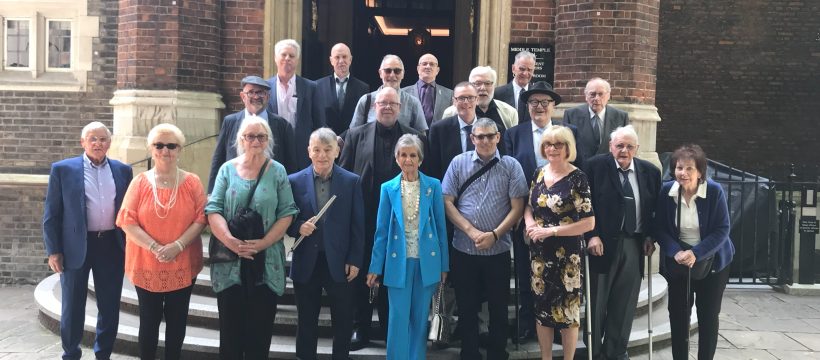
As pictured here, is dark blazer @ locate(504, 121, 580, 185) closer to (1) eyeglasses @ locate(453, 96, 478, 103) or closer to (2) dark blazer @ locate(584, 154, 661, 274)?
(2) dark blazer @ locate(584, 154, 661, 274)

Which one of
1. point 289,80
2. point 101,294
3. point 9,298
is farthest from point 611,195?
point 9,298

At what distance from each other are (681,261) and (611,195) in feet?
1.98

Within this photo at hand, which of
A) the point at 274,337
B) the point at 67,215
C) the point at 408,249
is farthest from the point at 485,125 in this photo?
the point at 67,215

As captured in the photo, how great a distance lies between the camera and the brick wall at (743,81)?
1078 centimetres

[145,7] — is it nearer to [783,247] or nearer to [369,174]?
[369,174]

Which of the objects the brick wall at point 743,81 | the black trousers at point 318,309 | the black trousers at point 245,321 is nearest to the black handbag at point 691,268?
the black trousers at point 318,309

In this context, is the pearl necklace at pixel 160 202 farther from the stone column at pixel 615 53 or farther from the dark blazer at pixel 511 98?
the stone column at pixel 615 53

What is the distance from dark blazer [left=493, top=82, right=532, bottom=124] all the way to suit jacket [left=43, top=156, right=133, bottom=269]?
3297 millimetres

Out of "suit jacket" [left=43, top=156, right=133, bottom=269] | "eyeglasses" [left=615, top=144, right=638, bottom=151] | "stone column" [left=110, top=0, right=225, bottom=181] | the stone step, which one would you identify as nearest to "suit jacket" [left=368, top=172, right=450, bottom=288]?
the stone step

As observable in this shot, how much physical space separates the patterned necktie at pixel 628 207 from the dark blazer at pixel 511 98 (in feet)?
4.12

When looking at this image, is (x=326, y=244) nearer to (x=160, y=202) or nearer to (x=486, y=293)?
(x=160, y=202)

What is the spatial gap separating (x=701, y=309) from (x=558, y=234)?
3.98ft

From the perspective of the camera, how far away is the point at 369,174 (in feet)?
15.6

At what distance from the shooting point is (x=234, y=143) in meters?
4.74
